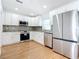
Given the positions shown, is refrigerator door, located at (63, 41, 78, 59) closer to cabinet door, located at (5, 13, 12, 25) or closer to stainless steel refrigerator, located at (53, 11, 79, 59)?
stainless steel refrigerator, located at (53, 11, 79, 59)

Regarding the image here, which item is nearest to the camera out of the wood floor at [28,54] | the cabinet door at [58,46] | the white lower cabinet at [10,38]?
the wood floor at [28,54]

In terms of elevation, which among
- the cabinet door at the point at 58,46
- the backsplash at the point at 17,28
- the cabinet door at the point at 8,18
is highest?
the cabinet door at the point at 8,18

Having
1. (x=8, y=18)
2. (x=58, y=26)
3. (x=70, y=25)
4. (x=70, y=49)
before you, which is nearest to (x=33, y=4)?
(x=58, y=26)

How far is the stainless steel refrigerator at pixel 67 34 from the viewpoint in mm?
2916

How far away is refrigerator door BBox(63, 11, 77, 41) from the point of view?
9.64 ft

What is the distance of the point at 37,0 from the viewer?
3381mm

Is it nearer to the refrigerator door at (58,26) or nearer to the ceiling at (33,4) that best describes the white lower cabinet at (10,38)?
the ceiling at (33,4)

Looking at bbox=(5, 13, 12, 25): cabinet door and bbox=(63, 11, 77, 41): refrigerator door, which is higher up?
bbox=(5, 13, 12, 25): cabinet door

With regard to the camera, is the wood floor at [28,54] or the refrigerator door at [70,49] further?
the wood floor at [28,54]

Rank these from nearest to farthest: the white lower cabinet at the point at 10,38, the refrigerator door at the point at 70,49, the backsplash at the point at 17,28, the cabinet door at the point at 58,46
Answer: the refrigerator door at the point at 70,49, the cabinet door at the point at 58,46, the white lower cabinet at the point at 10,38, the backsplash at the point at 17,28

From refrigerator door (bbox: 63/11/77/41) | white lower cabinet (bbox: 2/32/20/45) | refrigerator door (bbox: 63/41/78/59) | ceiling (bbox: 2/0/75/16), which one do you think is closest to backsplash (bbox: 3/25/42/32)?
white lower cabinet (bbox: 2/32/20/45)

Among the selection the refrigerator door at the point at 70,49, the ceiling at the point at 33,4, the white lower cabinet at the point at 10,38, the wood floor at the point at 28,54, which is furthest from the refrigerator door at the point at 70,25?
the white lower cabinet at the point at 10,38

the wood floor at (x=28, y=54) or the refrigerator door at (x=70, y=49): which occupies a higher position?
the refrigerator door at (x=70, y=49)

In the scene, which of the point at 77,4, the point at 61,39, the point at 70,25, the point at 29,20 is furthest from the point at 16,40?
the point at 77,4
